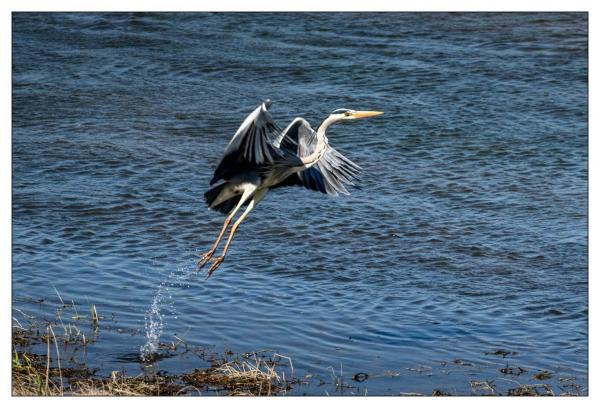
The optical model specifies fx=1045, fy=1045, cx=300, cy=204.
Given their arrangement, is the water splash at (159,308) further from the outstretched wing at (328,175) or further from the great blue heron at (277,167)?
the outstretched wing at (328,175)

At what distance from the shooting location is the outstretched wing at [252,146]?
6.41 meters

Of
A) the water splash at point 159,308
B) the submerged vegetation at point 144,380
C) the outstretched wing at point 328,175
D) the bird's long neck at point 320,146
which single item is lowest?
the water splash at point 159,308

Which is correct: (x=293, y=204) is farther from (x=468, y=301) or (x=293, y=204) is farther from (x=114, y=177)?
(x=468, y=301)

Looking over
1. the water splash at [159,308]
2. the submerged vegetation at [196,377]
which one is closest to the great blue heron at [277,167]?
the water splash at [159,308]

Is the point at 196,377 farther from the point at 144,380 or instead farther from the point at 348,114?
the point at 348,114

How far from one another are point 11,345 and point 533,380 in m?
3.34

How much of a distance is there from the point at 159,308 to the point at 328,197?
333 centimetres

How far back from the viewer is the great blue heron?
705cm

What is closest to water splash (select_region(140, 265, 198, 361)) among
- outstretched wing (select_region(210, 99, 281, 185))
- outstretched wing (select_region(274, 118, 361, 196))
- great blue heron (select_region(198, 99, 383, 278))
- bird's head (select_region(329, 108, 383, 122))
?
great blue heron (select_region(198, 99, 383, 278))

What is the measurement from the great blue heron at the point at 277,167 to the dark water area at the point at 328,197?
86 centimetres

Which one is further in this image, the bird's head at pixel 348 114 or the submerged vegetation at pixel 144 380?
the bird's head at pixel 348 114

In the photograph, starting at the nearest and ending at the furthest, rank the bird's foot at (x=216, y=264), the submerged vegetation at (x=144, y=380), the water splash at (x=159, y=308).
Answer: the submerged vegetation at (x=144, y=380)
the water splash at (x=159, y=308)
the bird's foot at (x=216, y=264)

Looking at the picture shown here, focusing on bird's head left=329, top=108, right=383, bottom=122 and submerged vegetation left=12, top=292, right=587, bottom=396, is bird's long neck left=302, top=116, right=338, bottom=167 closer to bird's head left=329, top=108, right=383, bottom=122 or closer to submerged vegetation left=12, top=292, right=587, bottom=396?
bird's head left=329, top=108, right=383, bottom=122

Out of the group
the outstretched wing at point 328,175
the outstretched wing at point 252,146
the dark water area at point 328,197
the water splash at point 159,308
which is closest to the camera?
the outstretched wing at point 252,146
